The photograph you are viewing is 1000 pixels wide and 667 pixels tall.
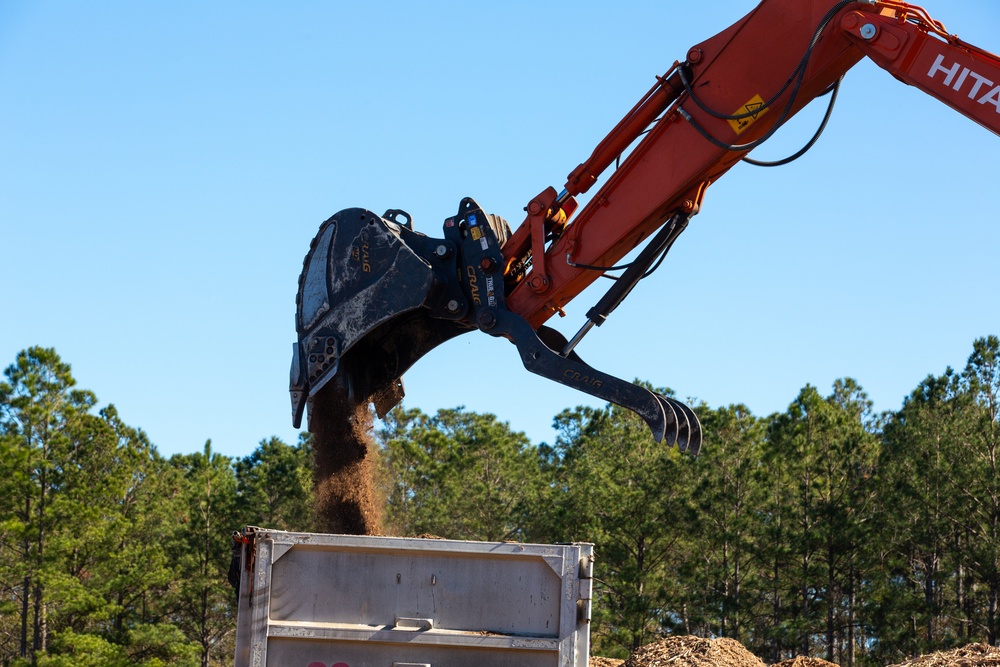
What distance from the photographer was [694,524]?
25.4 metres

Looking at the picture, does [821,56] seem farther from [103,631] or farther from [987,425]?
[103,631]

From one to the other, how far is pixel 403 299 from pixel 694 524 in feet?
59.6

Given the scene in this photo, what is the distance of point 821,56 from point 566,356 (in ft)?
8.24

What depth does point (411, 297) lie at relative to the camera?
27.2 ft

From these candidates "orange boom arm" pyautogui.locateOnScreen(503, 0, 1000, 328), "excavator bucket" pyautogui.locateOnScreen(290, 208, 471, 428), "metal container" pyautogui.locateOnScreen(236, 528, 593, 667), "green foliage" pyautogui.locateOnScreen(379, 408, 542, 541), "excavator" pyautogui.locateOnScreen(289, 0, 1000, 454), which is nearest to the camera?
"metal container" pyautogui.locateOnScreen(236, 528, 593, 667)

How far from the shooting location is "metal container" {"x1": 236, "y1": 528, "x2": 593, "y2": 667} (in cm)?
598

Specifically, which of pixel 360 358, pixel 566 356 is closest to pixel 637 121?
pixel 566 356

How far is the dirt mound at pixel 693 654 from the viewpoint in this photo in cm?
1077

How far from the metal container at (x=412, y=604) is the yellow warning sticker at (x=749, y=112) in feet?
10.2

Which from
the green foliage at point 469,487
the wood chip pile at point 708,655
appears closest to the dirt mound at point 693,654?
the wood chip pile at point 708,655

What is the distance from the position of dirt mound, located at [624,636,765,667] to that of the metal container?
5.05 meters

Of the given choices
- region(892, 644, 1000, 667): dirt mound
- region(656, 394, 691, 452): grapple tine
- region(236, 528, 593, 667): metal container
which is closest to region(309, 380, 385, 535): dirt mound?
region(656, 394, 691, 452): grapple tine

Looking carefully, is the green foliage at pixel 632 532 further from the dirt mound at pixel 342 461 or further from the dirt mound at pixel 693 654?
the dirt mound at pixel 342 461

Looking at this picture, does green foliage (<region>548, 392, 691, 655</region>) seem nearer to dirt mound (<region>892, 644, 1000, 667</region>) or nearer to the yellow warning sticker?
dirt mound (<region>892, 644, 1000, 667</region>)
